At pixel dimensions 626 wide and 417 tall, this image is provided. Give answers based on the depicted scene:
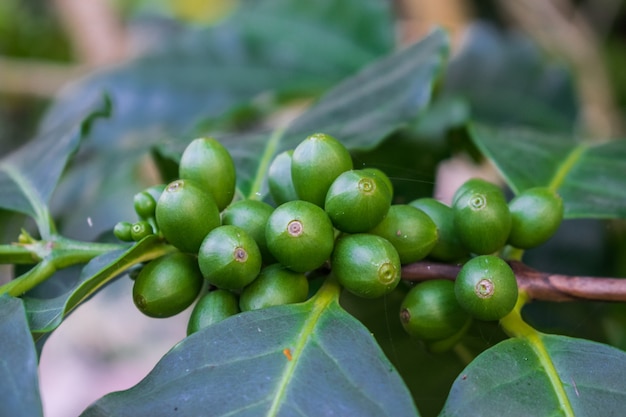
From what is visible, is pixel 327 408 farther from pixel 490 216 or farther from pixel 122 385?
pixel 122 385

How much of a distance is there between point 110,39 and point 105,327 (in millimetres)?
1644

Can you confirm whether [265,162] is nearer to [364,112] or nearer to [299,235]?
[364,112]

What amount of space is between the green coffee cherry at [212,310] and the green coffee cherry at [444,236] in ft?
1.02

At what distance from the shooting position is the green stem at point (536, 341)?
0.84m

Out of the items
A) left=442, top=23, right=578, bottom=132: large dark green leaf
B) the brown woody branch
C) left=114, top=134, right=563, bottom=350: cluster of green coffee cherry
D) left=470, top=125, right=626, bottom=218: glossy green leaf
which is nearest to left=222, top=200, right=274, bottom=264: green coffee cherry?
left=114, top=134, right=563, bottom=350: cluster of green coffee cherry

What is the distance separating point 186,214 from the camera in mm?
887

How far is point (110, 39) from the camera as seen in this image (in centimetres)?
357

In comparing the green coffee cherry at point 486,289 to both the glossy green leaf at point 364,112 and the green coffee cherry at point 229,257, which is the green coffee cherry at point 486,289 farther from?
the glossy green leaf at point 364,112

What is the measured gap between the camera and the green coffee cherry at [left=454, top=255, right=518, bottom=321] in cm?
86

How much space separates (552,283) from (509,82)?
70.5 inches

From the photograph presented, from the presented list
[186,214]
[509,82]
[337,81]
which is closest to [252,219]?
[186,214]

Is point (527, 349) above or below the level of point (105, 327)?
above

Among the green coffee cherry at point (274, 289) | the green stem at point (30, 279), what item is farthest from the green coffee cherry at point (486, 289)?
the green stem at point (30, 279)

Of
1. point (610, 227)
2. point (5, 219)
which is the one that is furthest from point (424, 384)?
point (5, 219)
